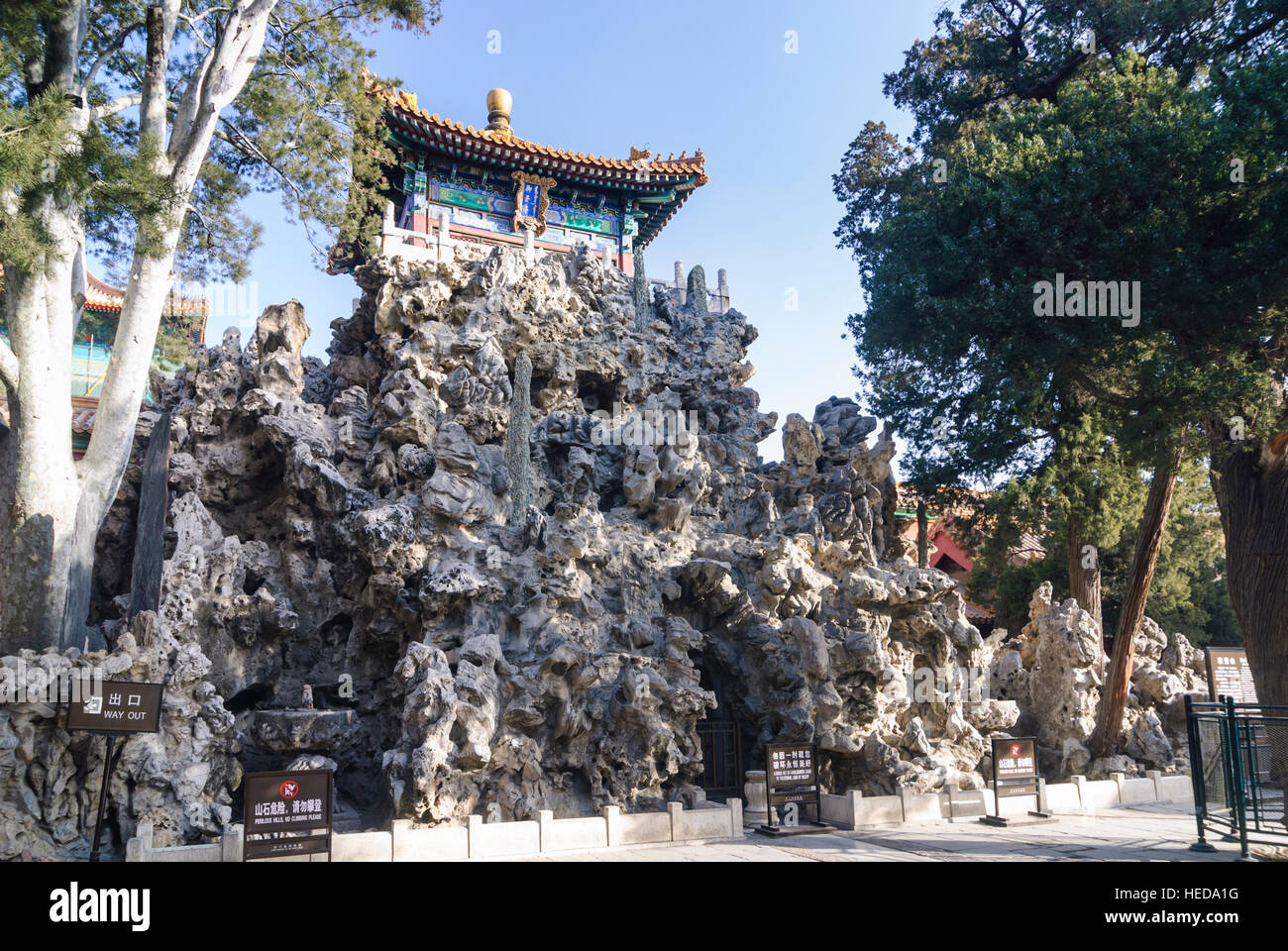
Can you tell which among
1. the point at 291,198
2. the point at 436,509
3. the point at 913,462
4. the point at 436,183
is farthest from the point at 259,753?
the point at 436,183

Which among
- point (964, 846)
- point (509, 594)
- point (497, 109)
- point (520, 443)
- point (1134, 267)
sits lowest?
point (964, 846)

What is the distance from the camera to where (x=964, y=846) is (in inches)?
433

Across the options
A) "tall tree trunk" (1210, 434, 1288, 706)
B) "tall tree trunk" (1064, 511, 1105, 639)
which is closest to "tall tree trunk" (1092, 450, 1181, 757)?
"tall tree trunk" (1064, 511, 1105, 639)

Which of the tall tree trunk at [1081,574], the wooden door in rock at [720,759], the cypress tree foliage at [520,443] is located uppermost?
the cypress tree foliage at [520,443]

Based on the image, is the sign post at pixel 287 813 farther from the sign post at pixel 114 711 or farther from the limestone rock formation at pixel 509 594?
the limestone rock formation at pixel 509 594

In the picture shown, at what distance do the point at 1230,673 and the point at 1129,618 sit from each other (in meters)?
3.04

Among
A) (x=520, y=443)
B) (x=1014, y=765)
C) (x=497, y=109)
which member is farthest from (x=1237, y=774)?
(x=497, y=109)

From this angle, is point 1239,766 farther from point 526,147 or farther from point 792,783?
point 526,147

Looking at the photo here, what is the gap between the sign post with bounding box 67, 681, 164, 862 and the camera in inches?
349

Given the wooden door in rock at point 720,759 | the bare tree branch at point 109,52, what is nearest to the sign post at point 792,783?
the wooden door in rock at point 720,759

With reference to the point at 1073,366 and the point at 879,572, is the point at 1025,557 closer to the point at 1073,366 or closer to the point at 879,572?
the point at 879,572

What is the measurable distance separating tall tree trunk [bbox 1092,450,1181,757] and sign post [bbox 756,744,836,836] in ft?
23.8

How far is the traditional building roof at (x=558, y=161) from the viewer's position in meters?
19.9

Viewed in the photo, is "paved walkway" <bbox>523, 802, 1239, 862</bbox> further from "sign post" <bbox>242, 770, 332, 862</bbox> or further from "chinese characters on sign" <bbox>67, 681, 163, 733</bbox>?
"chinese characters on sign" <bbox>67, 681, 163, 733</bbox>
